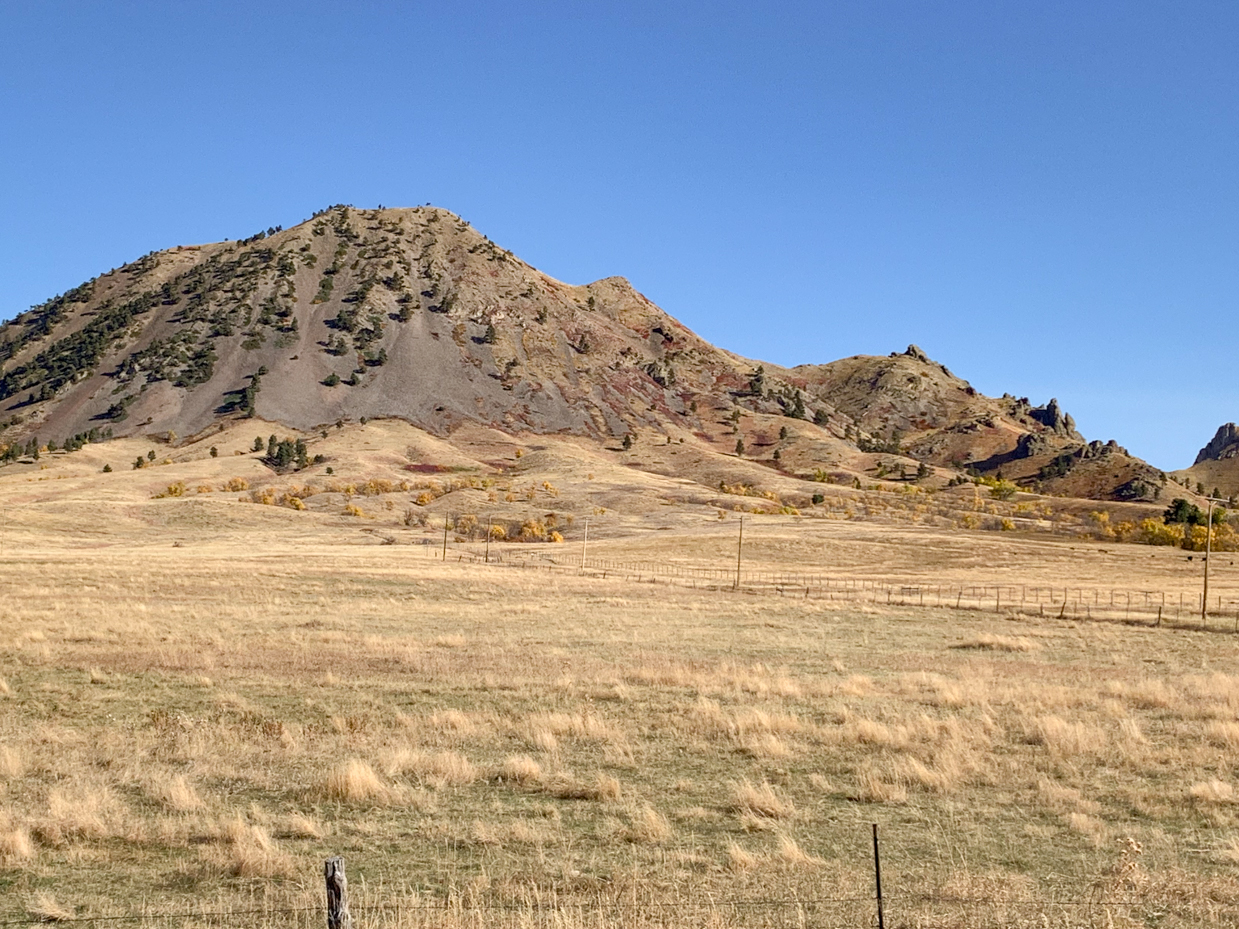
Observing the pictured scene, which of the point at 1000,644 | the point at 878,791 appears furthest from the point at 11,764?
the point at 1000,644

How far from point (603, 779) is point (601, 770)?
3.73ft

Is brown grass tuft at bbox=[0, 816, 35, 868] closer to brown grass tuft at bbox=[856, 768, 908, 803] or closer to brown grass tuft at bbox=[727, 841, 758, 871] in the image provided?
brown grass tuft at bbox=[727, 841, 758, 871]

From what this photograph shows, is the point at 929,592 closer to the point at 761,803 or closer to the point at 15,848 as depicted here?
the point at 761,803

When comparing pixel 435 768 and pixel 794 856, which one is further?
pixel 435 768

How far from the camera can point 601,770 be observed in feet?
50.5

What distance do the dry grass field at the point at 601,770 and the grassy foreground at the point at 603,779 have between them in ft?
0.21

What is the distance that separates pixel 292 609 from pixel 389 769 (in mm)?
26341

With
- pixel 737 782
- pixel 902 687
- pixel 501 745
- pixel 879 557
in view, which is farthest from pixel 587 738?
pixel 879 557

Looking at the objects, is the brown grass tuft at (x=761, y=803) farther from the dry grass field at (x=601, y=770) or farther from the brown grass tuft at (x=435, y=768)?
the brown grass tuft at (x=435, y=768)

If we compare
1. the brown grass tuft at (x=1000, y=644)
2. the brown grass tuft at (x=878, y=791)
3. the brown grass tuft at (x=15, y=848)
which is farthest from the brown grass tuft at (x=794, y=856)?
the brown grass tuft at (x=1000, y=644)

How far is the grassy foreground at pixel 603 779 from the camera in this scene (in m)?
10.0

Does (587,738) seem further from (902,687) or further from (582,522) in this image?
(582,522)

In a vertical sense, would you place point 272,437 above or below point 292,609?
above

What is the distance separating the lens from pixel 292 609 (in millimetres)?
39406
